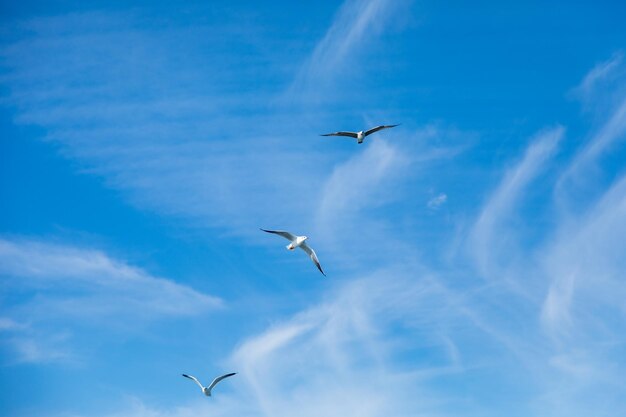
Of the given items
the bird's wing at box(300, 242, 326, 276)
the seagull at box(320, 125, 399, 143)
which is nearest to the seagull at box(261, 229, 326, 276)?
the bird's wing at box(300, 242, 326, 276)

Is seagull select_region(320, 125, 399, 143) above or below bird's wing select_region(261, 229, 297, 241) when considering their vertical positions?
above

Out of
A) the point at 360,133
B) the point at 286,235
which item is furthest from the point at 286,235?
the point at 360,133

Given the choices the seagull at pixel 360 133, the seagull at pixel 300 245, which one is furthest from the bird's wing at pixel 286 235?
the seagull at pixel 360 133

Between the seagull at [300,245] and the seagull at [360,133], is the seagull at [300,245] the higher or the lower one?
the lower one

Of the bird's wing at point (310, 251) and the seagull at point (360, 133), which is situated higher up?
the seagull at point (360, 133)

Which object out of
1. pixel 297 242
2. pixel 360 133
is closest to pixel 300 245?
pixel 297 242

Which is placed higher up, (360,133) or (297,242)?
(360,133)

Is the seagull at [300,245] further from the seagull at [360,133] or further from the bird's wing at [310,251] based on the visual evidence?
the seagull at [360,133]

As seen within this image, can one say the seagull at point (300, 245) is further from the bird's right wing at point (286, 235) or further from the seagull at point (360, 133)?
the seagull at point (360, 133)

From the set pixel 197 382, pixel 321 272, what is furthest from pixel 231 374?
pixel 321 272

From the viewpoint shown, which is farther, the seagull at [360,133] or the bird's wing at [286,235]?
the seagull at [360,133]

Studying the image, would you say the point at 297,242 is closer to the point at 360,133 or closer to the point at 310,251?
the point at 310,251

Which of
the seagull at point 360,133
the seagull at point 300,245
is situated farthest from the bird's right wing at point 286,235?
the seagull at point 360,133

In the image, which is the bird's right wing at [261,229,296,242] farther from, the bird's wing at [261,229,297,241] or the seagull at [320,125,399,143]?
the seagull at [320,125,399,143]
